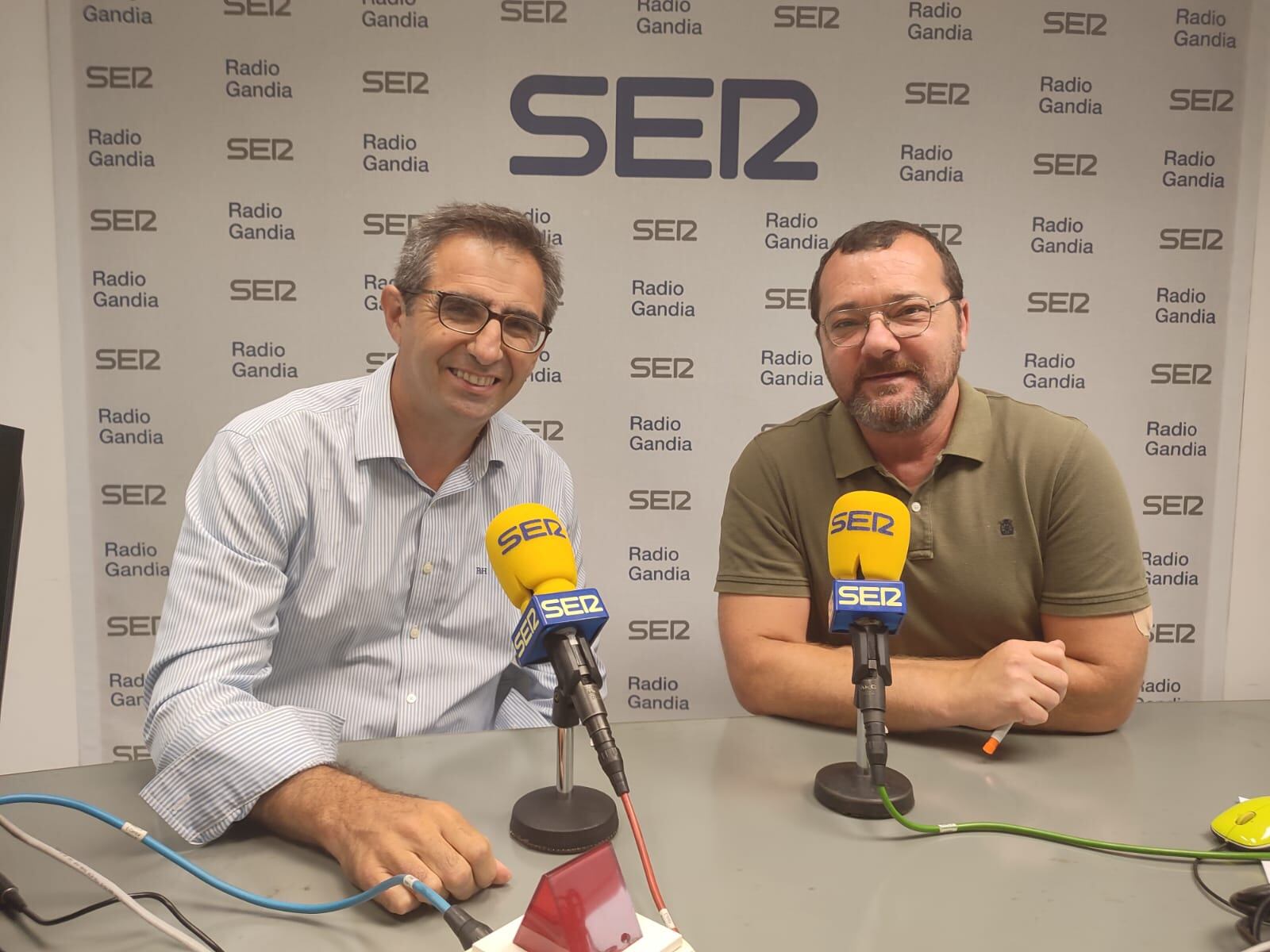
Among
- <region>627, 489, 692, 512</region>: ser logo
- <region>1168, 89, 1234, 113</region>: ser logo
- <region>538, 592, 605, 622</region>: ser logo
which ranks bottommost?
<region>627, 489, 692, 512</region>: ser logo

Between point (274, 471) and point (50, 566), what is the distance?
175cm

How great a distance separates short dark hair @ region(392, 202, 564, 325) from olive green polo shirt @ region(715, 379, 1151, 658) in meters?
0.64

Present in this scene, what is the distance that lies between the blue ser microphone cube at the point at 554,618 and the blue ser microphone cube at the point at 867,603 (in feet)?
1.04

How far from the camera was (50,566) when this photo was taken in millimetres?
2812

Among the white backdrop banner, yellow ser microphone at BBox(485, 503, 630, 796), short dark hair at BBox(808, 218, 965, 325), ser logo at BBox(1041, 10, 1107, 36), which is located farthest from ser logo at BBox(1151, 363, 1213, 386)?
yellow ser microphone at BBox(485, 503, 630, 796)

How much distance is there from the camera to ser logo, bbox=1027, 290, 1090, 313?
115 inches

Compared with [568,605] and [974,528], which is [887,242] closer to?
[974,528]

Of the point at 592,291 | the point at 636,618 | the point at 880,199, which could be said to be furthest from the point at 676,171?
the point at 636,618

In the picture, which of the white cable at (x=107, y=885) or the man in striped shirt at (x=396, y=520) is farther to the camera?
the man in striped shirt at (x=396, y=520)

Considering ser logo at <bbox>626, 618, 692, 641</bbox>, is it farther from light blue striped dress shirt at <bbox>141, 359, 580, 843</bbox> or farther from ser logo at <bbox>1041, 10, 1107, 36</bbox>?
ser logo at <bbox>1041, 10, 1107, 36</bbox>

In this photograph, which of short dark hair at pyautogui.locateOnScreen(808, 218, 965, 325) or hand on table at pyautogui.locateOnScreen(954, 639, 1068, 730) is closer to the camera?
hand on table at pyautogui.locateOnScreen(954, 639, 1068, 730)

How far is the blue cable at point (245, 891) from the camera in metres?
0.95

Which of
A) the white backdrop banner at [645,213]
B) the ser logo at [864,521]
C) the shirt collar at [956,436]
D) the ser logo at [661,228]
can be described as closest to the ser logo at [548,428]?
the white backdrop banner at [645,213]

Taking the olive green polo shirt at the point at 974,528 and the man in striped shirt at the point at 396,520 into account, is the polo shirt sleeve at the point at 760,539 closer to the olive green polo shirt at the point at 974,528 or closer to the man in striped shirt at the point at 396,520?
the olive green polo shirt at the point at 974,528
